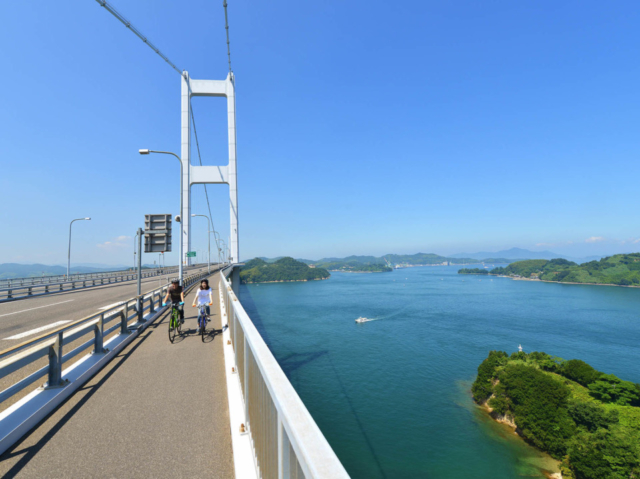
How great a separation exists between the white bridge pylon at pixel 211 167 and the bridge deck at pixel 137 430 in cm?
2960

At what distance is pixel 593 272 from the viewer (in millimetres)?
151625

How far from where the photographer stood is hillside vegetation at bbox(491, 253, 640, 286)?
14038 centimetres

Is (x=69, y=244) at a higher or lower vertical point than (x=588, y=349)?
higher

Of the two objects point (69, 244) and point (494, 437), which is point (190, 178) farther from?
point (494, 437)

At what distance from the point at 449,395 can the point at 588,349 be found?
33.0 m

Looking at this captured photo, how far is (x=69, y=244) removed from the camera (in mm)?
31766

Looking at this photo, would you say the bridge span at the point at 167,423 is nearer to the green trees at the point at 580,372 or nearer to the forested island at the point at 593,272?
the green trees at the point at 580,372

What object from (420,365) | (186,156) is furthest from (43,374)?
(420,365)

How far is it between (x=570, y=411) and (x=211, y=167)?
44.0 metres

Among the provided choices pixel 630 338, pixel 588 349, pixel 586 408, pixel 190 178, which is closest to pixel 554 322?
pixel 630 338

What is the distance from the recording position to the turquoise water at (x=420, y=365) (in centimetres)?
2534

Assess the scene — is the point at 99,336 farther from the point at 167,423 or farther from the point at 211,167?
the point at 211,167

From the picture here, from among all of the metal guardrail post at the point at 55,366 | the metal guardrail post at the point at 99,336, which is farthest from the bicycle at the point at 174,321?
the metal guardrail post at the point at 55,366

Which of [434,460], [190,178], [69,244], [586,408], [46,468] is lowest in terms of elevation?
[434,460]
